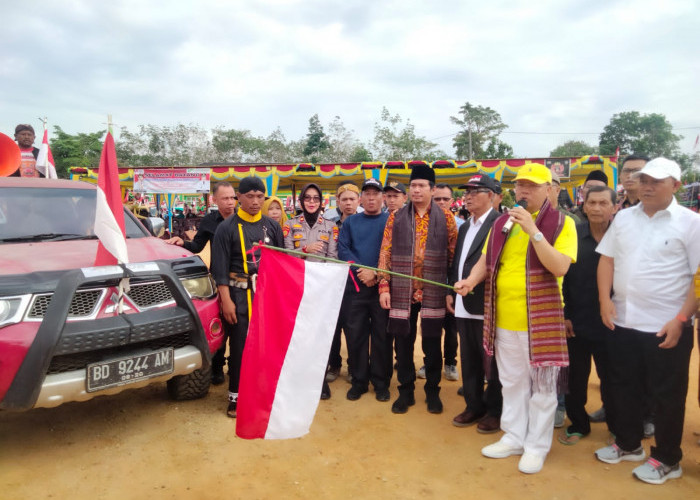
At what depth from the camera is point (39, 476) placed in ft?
9.12

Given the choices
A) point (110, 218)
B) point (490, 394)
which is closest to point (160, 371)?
point (110, 218)

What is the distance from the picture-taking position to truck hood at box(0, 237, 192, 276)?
9.46 feet

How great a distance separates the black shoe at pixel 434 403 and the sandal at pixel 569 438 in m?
0.95

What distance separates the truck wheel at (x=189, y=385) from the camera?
3.87 m

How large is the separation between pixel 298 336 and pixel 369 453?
48.6 inches

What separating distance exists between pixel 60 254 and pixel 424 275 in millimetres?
2760

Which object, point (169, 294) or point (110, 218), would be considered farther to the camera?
point (169, 294)

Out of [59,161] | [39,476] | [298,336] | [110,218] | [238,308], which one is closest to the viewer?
[298,336]

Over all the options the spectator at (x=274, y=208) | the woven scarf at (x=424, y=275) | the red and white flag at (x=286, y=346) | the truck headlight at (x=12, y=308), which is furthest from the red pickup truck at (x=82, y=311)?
the spectator at (x=274, y=208)

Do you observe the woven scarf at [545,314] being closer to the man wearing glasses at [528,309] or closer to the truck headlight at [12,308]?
the man wearing glasses at [528,309]

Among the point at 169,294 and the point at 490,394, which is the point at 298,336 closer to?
the point at 169,294

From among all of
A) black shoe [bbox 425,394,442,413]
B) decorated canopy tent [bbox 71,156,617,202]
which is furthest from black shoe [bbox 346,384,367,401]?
decorated canopy tent [bbox 71,156,617,202]

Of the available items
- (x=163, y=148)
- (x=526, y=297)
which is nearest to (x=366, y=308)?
(x=526, y=297)

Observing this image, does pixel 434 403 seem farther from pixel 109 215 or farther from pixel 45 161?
pixel 45 161
